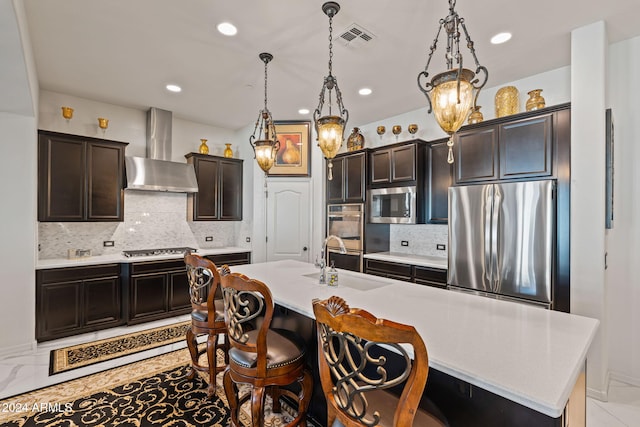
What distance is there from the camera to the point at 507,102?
3336 millimetres

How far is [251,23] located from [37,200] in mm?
3235

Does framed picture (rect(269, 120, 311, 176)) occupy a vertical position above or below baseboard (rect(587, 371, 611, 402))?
above

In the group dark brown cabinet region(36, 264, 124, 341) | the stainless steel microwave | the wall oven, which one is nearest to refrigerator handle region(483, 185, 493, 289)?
the stainless steel microwave

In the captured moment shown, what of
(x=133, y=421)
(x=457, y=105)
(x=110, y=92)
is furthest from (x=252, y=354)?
(x=110, y=92)

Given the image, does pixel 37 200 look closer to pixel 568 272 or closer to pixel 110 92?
pixel 110 92

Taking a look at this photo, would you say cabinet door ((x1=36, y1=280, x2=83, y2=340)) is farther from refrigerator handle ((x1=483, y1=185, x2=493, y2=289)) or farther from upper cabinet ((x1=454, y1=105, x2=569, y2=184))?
upper cabinet ((x1=454, y1=105, x2=569, y2=184))

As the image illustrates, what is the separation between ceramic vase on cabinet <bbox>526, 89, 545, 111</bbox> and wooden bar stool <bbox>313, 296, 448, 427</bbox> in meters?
3.10

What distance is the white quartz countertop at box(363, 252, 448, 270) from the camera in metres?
3.64

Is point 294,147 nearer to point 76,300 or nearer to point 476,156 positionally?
point 476,156

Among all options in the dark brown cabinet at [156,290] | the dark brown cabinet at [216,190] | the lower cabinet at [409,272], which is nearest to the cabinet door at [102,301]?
the dark brown cabinet at [156,290]

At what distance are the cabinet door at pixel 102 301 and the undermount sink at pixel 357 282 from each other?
9.15ft

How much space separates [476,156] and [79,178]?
4.79 meters

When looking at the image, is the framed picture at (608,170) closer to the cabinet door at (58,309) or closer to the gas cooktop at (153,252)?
the gas cooktop at (153,252)

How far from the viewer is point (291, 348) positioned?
1.82 m
